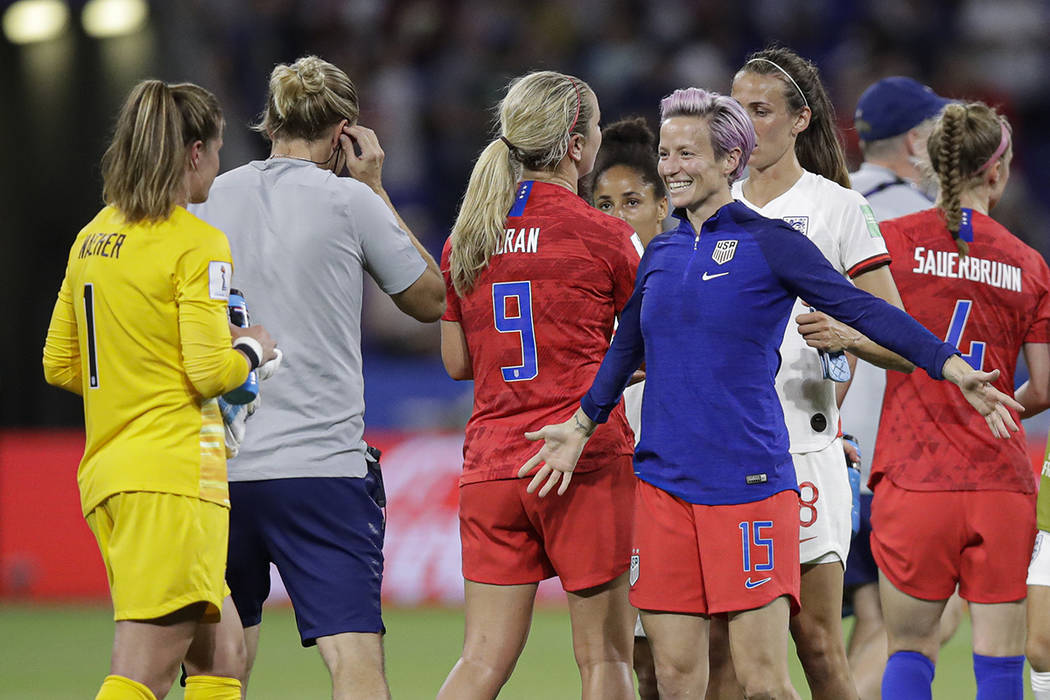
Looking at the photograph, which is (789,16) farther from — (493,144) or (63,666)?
(493,144)

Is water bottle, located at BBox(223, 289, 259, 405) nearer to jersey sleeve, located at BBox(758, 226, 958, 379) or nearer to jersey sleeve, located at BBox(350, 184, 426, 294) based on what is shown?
jersey sleeve, located at BBox(350, 184, 426, 294)

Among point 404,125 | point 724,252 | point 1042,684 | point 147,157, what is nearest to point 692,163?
point 724,252

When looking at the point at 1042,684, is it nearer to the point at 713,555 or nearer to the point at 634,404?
the point at 713,555

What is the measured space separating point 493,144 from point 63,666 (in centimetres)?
567

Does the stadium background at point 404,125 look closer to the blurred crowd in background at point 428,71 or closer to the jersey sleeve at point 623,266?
the blurred crowd in background at point 428,71

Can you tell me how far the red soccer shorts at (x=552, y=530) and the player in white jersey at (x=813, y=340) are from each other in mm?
705

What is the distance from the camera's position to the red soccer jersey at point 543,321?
15.9ft

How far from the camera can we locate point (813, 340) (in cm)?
483

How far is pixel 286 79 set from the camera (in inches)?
189

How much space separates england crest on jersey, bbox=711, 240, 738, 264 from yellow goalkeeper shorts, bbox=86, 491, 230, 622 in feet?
5.66

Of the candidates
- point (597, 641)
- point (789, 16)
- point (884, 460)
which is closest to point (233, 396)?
point (597, 641)

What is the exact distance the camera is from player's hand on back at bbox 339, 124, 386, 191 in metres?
4.90

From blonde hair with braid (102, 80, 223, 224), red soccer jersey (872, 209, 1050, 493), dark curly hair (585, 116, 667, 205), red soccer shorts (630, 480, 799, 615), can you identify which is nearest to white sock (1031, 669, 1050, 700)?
red soccer jersey (872, 209, 1050, 493)

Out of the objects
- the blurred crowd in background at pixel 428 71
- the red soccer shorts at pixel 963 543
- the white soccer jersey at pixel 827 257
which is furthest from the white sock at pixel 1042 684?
the blurred crowd in background at pixel 428 71
